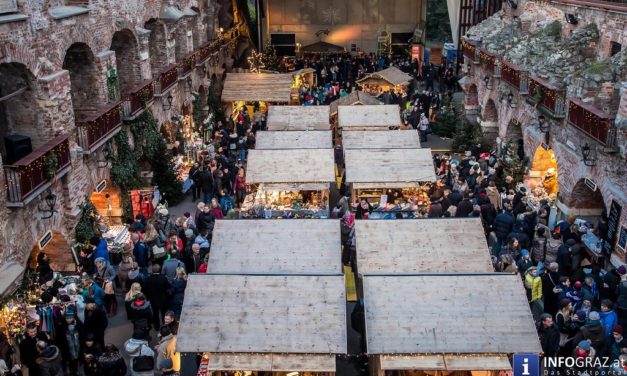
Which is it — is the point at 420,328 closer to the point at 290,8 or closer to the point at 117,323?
the point at 117,323

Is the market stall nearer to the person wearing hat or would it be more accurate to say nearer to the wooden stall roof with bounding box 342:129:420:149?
the wooden stall roof with bounding box 342:129:420:149

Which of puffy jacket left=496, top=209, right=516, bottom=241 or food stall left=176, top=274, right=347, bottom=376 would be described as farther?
puffy jacket left=496, top=209, right=516, bottom=241

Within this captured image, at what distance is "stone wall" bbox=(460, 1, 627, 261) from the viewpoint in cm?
1419

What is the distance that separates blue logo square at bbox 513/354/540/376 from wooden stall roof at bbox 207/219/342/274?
3534 millimetres

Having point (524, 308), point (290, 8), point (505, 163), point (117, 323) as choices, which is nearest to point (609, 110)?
point (505, 163)

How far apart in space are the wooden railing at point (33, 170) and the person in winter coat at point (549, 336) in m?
9.14

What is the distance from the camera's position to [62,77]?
45.0 ft

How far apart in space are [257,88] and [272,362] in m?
19.2

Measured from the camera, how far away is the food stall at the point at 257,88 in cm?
2666

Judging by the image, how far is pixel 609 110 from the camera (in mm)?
14812

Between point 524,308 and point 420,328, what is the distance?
5.29 feet

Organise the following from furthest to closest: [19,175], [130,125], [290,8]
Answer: [290,8], [130,125], [19,175]

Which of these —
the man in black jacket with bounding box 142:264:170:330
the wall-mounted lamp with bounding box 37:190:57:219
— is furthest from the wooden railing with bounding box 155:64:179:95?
the man in black jacket with bounding box 142:264:170:330

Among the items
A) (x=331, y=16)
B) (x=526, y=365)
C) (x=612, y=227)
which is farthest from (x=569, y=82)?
(x=331, y=16)
